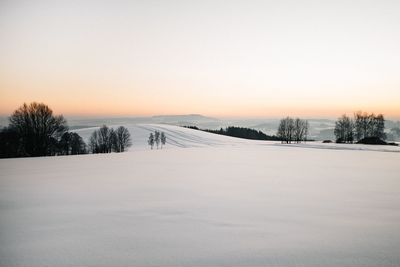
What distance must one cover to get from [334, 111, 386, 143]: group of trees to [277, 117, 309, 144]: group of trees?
12.3 m

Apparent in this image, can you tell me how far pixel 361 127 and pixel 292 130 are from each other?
23476 mm

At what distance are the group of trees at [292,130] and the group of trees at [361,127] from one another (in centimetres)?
1232

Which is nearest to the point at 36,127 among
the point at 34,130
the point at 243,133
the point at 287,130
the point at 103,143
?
the point at 34,130

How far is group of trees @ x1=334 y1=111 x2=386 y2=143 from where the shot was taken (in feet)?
314

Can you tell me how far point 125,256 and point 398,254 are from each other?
5.91 meters

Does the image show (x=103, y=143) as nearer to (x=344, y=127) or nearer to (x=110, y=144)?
(x=110, y=144)

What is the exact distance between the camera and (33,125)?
5112 centimetres

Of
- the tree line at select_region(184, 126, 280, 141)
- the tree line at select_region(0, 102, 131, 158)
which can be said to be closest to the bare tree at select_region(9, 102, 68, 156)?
the tree line at select_region(0, 102, 131, 158)

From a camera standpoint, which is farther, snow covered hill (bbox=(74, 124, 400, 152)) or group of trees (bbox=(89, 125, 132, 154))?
snow covered hill (bbox=(74, 124, 400, 152))

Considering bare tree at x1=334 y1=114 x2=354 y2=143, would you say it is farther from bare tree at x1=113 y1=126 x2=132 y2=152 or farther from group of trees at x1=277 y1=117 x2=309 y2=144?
bare tree at x1=113 y1=126 x2=132 y2=152

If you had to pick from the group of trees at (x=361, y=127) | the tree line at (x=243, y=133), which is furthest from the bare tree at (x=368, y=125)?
the tree line at (x=243, y=133)

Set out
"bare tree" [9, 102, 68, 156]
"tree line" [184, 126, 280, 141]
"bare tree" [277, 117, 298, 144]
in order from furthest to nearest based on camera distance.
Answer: "tree line" [184, 126, 280, 141]
"bare tree" [277, 117, 298, 144]
"bare tree" [9, 102, 68, 156]

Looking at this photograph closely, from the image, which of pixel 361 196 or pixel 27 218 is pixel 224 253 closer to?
pixel 27 218

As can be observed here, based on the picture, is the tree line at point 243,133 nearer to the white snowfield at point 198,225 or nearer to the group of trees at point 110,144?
the group of trees at point 110,144
